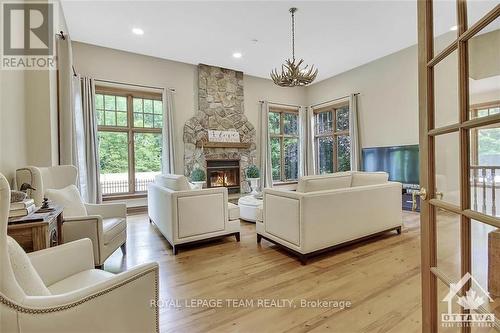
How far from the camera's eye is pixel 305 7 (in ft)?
12.5

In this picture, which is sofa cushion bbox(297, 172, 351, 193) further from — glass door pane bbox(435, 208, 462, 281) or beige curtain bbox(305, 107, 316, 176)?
beige curtain bbox(305, 107, 316, 176)

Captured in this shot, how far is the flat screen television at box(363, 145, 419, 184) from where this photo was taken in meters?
5.01

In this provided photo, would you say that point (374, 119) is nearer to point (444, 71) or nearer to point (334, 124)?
point (334, 124)

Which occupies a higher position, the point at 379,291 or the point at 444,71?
the point at 444,71

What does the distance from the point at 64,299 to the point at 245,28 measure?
457 cm

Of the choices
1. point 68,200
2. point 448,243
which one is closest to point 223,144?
point 68,200

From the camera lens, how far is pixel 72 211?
7.96ft

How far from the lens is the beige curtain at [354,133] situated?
621 centimetres

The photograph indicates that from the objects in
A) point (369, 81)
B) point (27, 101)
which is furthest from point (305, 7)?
point (27, 101)

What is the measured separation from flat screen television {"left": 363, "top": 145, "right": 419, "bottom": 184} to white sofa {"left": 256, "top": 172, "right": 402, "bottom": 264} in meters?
2.00

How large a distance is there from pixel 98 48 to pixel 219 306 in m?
5.44

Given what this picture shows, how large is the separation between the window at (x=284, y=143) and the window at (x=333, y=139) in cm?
65
